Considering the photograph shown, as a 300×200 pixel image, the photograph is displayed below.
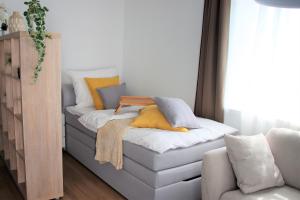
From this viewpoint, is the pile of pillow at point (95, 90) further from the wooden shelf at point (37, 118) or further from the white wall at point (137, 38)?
the wooden shelf at point (37, 118)

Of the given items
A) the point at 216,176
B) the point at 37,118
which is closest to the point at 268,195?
the point at 216,176

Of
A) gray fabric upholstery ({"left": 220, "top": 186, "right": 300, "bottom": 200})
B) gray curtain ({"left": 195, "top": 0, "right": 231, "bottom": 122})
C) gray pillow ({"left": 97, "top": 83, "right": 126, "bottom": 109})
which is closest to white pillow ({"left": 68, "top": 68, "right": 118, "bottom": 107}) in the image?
gray pillow ({"left": 97, "top": 83, "right": 126, "bottom": 109})

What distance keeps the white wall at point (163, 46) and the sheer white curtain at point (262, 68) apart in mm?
520

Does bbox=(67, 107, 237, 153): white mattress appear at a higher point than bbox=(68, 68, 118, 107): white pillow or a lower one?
lower

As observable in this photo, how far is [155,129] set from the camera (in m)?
2.47

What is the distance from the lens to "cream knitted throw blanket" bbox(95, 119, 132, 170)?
96.0 inches

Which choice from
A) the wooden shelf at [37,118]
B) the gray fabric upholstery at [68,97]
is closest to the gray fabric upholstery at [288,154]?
the wooden shelf at [37,118]

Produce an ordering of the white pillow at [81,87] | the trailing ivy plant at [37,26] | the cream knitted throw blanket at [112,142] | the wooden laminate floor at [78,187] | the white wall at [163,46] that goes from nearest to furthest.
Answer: the trailing ivy plant at [37,26]
the cream knitted throw blanket at [112,142]
the wooden laminate floor at [78,187]
the white wall at [163,46]
the white pillow at [81,87]

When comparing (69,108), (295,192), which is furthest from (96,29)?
(295,192)

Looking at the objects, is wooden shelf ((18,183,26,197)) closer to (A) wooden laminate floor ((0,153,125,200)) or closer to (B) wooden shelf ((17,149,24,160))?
(A) wooden laminate floor ((0,153,125,200))

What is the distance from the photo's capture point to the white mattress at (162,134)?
2197 millimetres

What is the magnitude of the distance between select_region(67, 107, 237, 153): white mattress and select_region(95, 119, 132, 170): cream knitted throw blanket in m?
0.07

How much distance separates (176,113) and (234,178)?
0.75 meters

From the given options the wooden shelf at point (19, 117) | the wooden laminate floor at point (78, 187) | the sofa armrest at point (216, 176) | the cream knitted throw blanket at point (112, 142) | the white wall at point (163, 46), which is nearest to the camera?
the sofa armrest at point (216, 176)
